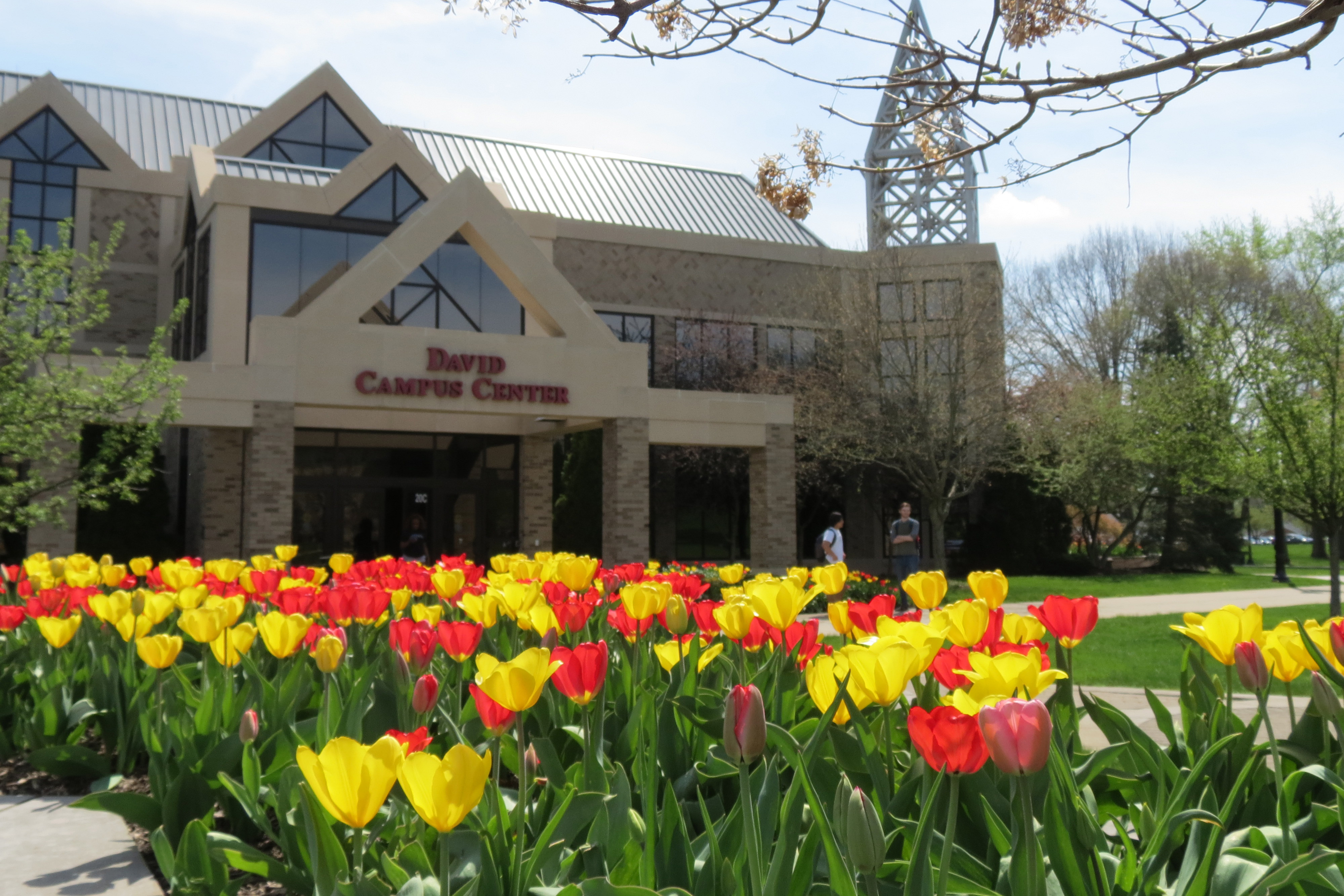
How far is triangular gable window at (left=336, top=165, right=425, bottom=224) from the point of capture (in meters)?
20.8

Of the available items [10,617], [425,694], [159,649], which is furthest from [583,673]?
[10,617]

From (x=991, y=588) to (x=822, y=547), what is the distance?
1206cm

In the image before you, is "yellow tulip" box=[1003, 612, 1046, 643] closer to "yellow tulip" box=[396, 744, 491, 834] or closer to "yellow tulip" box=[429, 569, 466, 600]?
"yellow tulip" box=[396, 744, 491, 834]

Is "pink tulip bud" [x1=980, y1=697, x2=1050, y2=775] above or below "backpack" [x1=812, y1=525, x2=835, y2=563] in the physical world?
above

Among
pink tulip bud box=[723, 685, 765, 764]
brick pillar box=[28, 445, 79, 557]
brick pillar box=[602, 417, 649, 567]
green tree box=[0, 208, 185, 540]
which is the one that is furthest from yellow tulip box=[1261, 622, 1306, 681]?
brick pillar box=[28, 445, 79, 557]

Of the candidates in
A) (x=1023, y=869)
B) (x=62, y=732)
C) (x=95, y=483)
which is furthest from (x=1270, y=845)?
(x=95, y=483)

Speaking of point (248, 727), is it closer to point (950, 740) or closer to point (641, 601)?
point (641, 601)

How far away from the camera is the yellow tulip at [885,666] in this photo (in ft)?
6.43

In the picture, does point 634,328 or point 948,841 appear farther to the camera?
point 634,328

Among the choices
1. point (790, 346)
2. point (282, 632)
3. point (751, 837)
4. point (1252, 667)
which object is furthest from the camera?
point (790, 346)

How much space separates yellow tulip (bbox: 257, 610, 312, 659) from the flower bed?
0.03 feet

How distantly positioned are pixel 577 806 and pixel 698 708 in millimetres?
796

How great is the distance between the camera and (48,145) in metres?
23.9

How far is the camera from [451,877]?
2105 millimetres
